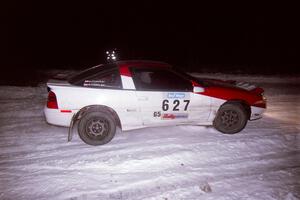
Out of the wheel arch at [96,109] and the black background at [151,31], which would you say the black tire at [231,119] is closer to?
the wheel arch at [96,109]

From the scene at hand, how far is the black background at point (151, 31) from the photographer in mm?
27766

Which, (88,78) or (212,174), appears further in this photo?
(88,78)

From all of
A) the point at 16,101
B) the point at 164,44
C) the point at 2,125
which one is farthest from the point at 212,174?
the point at 164,44

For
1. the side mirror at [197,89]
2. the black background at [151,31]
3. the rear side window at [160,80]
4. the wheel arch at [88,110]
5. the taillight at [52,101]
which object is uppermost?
the black background at [151,31]

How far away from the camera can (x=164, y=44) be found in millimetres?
30766

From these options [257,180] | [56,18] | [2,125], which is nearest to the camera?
[257,180]

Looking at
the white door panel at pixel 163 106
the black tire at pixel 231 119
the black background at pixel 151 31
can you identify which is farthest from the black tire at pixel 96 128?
the black background at pixel 151 31

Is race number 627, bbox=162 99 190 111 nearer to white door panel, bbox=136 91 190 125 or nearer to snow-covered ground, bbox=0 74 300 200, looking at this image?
white door panel, bbox=136 91 190 125

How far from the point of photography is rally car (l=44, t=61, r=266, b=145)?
651 centimetres

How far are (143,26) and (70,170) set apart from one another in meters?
30.1

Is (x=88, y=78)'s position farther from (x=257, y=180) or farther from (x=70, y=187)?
(x=257, y=180)

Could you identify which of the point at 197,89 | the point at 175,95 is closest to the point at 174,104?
the point at 175,95

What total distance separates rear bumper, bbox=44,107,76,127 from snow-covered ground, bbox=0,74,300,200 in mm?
440

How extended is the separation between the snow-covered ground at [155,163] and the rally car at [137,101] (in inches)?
13.3
